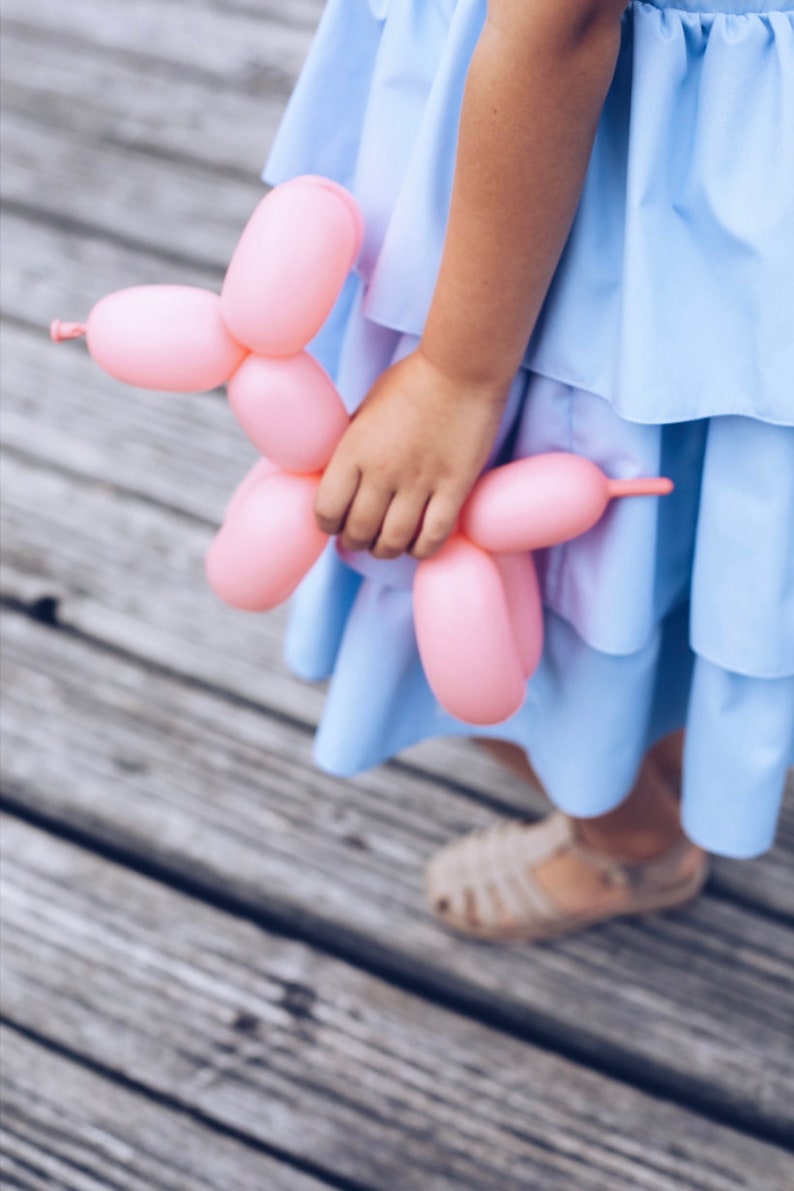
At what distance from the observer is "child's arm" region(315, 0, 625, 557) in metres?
0.44

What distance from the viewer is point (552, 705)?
74cm

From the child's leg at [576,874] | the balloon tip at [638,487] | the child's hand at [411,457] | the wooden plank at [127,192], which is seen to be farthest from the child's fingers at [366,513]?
the wooden plank at [127,192]

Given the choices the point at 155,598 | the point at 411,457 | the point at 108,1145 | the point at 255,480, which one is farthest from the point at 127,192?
the point at 108,1145

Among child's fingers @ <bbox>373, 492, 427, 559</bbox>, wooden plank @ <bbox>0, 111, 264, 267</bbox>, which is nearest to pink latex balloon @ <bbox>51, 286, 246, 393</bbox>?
child's fingers @ <bbox>373, 492, 427, 559</bbox>

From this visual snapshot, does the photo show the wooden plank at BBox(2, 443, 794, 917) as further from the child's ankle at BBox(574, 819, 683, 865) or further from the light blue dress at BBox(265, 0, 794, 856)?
the light blue dress at BBox(265, 0, 794, 856)

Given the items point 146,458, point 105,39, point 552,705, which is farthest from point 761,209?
point 105,39

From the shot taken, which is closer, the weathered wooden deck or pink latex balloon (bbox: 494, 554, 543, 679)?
pink latex balloon (bbox: 494, 554, 543, 679)

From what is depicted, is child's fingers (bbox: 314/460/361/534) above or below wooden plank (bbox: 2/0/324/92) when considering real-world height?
below

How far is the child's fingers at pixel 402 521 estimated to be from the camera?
0.57 m

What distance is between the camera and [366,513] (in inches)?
22.5

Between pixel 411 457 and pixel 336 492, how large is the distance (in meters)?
0.04

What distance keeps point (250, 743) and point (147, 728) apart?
0.10 metres

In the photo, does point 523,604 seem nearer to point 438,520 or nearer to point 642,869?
point 438,520

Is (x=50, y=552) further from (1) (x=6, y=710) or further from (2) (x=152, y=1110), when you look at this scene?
(2) (x=152, y=1110)
